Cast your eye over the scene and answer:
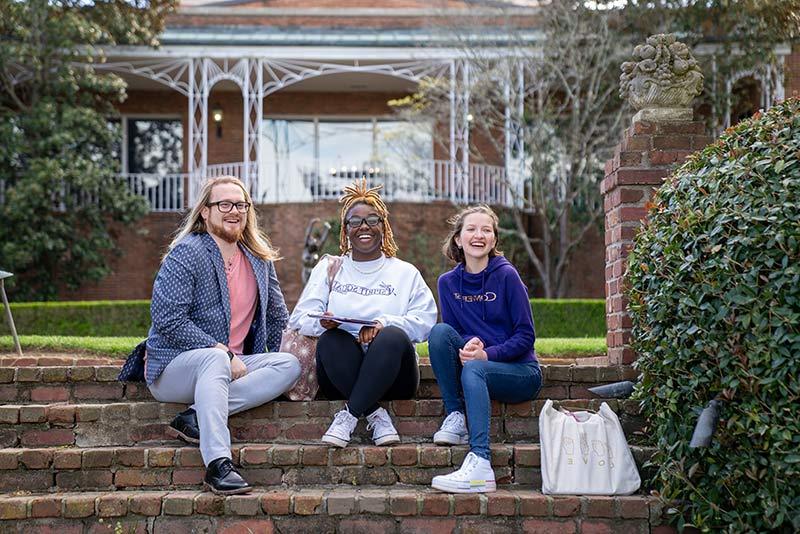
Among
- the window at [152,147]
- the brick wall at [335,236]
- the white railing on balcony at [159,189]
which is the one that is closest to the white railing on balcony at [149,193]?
the white railing on balcony at [159,189]

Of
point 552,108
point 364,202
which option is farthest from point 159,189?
point 364,202

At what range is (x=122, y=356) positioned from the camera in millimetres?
7469

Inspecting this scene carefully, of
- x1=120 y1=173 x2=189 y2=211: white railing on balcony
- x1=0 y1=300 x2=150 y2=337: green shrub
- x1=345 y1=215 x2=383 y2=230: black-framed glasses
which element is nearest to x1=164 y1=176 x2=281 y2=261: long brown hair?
x1=345 y1=215 x2=383 y2=230: black-framed glasses

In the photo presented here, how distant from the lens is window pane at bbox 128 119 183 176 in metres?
17.9

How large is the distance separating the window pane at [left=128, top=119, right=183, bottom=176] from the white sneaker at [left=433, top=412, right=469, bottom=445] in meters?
14.3

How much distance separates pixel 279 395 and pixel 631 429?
5.89 ft

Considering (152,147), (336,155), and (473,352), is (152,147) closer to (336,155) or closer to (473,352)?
(336,155)

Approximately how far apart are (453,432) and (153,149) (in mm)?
14727

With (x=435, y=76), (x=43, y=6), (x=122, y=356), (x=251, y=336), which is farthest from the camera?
(x=435, y=76)

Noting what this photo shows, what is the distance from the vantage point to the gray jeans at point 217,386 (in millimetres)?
4168

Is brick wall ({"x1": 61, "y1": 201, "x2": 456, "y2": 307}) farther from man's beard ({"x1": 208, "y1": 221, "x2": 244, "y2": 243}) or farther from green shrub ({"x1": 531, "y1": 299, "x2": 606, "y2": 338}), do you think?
man's beard ({"x1": 208, "y1": 221, "x2": 244, "y2": 243})

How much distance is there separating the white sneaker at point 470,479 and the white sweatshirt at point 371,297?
2.55 ft

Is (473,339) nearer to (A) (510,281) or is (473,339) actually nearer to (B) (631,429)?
(A) (510,281)

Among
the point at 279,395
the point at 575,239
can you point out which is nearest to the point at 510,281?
the point at 279,395
